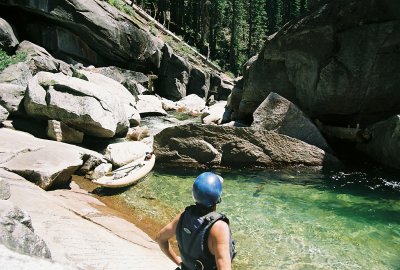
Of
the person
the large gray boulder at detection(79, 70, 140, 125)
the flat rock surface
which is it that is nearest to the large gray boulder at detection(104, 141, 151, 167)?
the flat rock surface

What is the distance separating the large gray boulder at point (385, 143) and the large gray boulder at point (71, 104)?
9.89 meters

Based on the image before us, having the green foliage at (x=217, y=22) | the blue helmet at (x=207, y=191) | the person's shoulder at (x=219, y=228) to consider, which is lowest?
the person's shoulder at (x=219, y=228)

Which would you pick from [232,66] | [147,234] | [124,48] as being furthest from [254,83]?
[232,66]

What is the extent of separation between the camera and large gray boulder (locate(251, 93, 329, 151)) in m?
14.9

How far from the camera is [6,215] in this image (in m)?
4.13

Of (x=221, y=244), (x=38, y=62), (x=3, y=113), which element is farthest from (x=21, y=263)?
(x=38, y=62)

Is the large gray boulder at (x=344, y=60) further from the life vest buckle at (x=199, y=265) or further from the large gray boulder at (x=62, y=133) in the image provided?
the life vest buckle at (x=199, y=265)

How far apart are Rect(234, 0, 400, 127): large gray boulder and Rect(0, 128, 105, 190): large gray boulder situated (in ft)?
29.4

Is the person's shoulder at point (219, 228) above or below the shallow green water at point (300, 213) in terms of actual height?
above

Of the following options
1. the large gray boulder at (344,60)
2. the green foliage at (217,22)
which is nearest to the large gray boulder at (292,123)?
the large gray boulder at (344,60)

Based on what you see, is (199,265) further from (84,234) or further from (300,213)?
(300,213)

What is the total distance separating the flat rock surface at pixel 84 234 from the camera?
19.6 ft

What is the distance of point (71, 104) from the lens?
1362 cm

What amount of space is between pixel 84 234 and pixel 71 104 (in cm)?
789
